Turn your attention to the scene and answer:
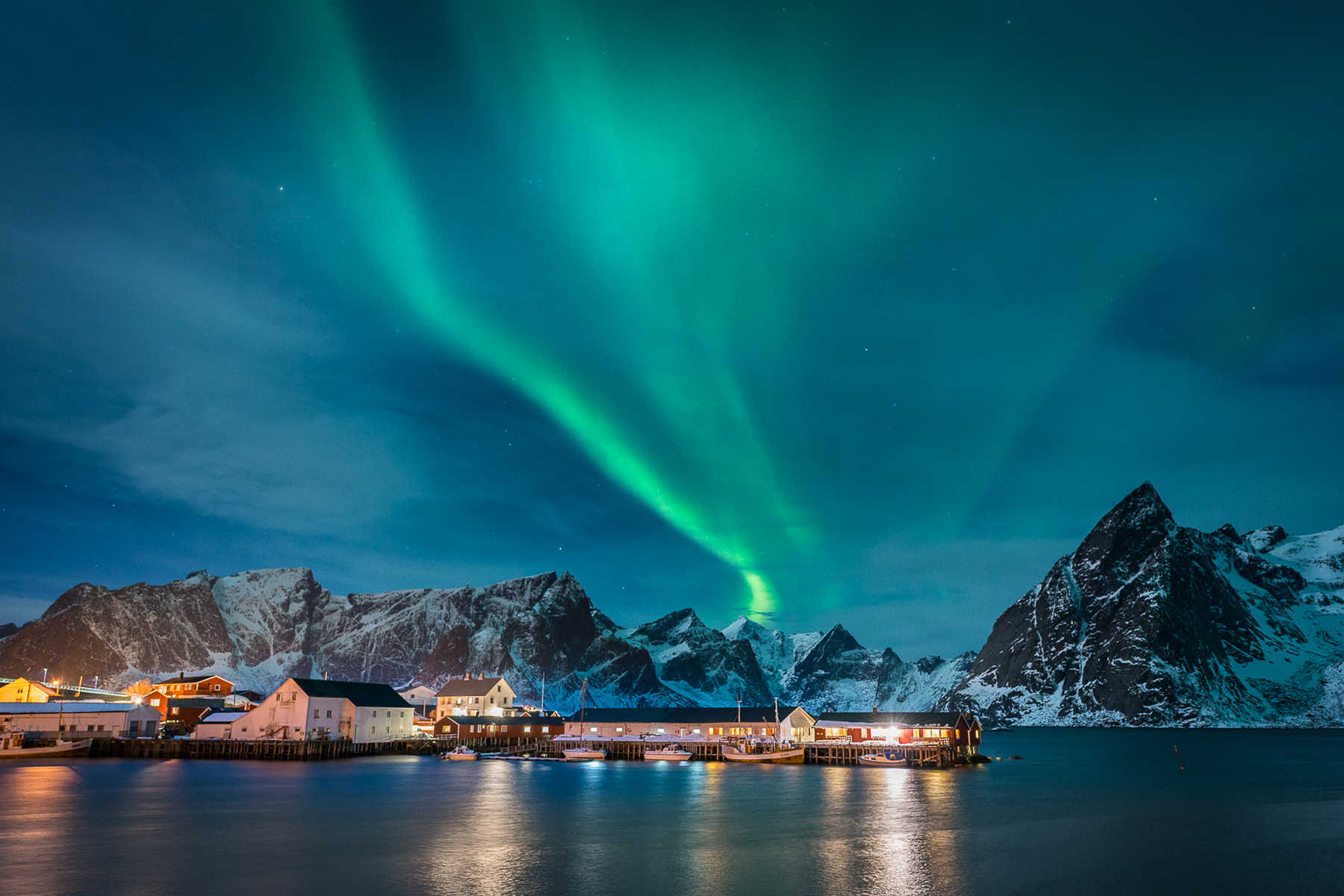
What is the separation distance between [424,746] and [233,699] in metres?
58.9

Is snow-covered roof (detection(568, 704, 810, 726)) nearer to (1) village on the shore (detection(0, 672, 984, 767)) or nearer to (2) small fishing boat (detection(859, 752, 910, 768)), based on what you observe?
(1) village on the shore (detection(0, 672, 984, 767))

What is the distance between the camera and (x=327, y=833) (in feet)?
161

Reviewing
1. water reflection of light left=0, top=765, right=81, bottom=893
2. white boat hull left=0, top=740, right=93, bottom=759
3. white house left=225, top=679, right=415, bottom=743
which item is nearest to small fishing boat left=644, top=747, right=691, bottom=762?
white house left=225, top=679, right=415, bottom=743

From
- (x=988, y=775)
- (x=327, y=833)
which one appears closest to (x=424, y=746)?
(x=988, y=775)

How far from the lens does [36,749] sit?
111 meters

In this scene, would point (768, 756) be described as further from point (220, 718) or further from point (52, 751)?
point (52, 751)

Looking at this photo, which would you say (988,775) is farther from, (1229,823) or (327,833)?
(327,833)

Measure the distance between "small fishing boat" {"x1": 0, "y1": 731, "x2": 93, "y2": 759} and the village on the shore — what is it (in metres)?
0.18

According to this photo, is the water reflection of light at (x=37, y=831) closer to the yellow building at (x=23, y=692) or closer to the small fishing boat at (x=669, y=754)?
the yellow building at (x=23, y=692)

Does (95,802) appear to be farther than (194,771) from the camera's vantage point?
No

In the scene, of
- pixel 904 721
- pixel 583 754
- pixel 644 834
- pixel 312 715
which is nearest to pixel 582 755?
pixel 583 754

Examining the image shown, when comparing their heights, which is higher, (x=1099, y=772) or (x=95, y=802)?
(x=95, y=802)

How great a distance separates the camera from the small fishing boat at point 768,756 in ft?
405

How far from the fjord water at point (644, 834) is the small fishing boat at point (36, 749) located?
19461 mm
